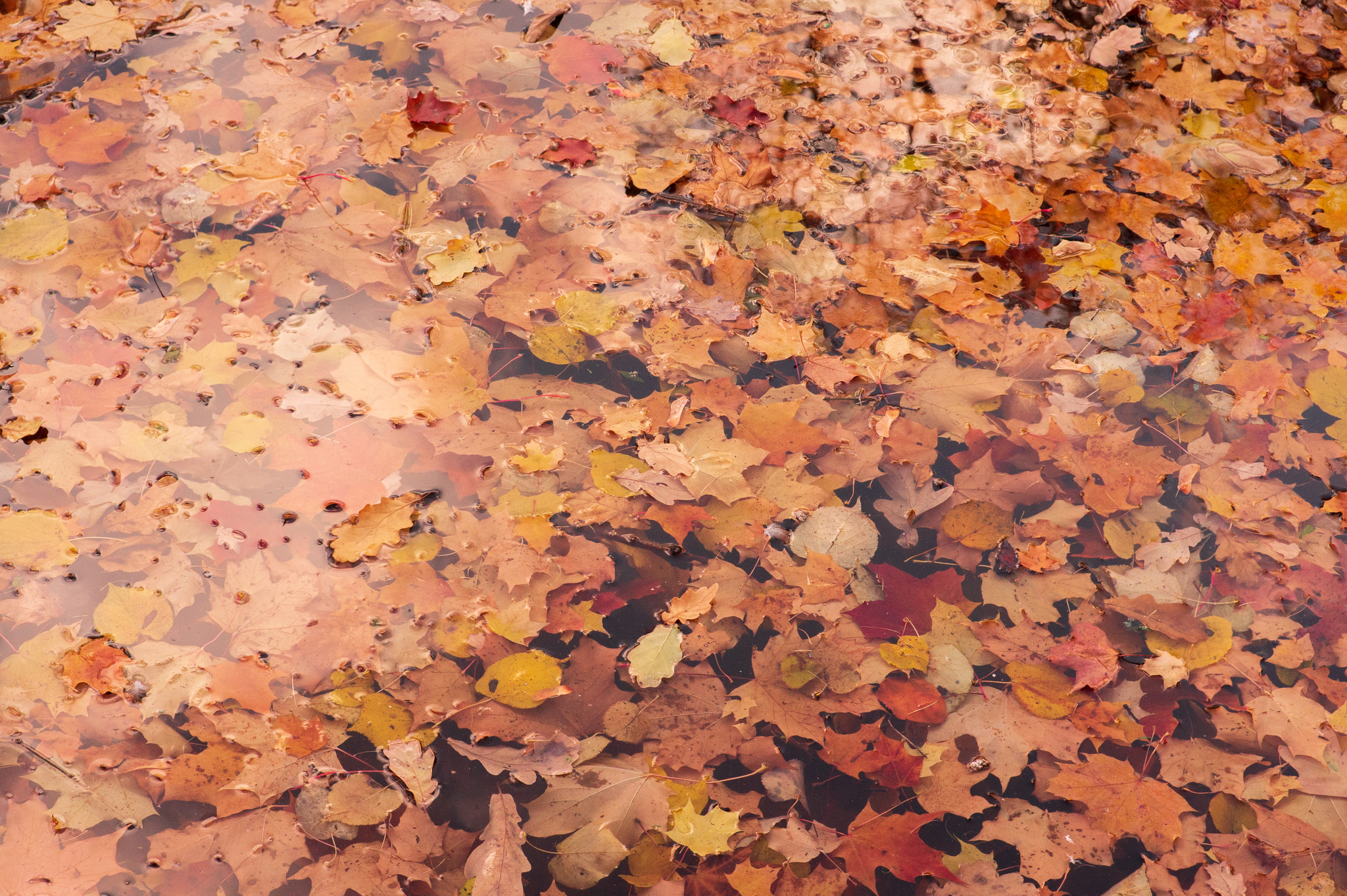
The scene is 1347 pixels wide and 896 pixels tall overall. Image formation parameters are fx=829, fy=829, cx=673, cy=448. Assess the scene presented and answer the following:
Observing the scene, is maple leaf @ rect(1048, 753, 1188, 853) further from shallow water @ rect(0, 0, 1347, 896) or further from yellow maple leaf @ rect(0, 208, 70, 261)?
yellow maple leaf @ rect(0, 208, 70, 261)

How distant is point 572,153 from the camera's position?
271 cm

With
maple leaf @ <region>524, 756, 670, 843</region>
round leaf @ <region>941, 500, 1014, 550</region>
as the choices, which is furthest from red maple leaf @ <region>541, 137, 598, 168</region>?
maple leaf @ <region>524, 756, 670, 843</region>

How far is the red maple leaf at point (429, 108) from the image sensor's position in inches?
108

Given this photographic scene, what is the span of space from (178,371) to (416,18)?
1.67m

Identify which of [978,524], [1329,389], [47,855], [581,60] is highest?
[581,60]

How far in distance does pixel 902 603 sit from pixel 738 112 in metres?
1.83

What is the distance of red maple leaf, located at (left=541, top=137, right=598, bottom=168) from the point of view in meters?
2.69

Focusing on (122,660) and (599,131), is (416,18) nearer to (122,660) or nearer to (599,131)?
(599,131)

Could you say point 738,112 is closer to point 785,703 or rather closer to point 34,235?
point 785,703

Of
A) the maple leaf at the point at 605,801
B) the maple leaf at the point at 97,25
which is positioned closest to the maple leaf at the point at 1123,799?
the maple leaf at the point at 605,801

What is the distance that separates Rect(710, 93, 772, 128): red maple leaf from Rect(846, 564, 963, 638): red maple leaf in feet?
5.47

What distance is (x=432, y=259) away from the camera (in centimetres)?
241

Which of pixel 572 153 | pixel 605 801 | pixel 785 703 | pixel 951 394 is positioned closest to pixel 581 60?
pixel 572 153

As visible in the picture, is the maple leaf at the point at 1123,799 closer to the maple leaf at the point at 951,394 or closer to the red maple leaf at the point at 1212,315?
the maple leaf at the point at 951,394
